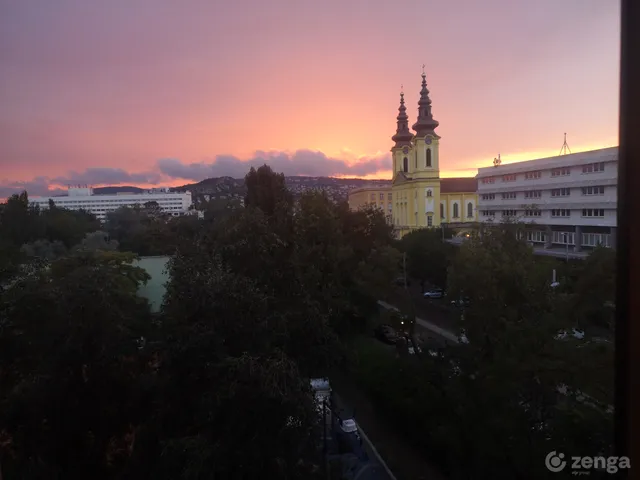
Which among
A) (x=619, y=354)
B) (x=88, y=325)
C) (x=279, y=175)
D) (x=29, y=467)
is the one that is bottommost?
(x=29, y=467)

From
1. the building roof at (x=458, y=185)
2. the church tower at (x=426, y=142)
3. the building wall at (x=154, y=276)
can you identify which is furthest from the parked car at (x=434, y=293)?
the building roof at (x=458, y=185)

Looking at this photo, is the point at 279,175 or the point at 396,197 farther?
the point at 396,197

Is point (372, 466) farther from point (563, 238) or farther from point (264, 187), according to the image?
point (563, 238)

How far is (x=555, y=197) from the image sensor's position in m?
12.1

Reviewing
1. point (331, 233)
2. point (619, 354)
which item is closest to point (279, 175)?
point (331, 233)

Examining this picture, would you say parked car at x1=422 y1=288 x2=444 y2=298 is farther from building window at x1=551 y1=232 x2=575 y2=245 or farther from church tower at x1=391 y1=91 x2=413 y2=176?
church tower at x1=391 y1=91 x2=413 y2=176

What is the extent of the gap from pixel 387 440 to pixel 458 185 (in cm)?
2014

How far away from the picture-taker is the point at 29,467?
2650mm

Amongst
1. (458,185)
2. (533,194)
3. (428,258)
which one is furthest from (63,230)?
(458,185)

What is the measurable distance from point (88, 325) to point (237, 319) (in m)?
1.04

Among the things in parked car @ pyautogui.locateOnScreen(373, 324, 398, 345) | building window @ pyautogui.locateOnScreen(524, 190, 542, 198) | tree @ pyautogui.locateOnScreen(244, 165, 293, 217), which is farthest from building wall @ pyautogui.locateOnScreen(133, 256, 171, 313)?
building window @ pyautogui.locateOnScreen(524, 190, 542, 198)

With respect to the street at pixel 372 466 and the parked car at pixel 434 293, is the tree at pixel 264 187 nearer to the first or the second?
the street at pixel 372 466

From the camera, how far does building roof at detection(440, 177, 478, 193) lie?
2333cm

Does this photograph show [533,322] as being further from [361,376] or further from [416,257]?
[416,257]
